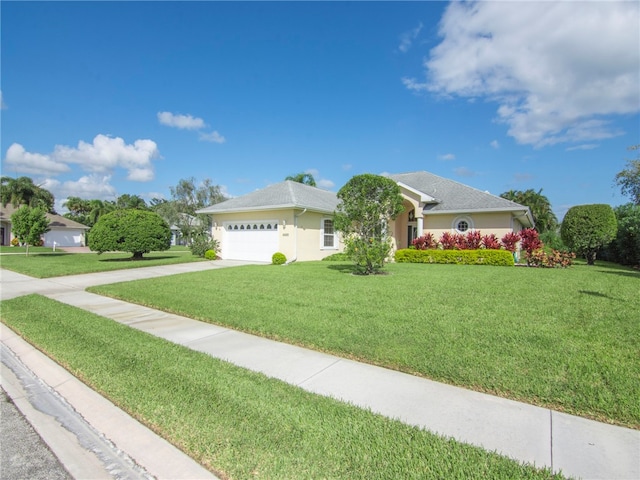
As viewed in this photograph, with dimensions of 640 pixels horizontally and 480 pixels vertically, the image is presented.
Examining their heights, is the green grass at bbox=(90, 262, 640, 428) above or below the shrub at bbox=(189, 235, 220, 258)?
below

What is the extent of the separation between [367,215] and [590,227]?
13.7 metres

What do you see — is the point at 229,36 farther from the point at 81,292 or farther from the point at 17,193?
the point at 17,193

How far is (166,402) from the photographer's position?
10.5ft

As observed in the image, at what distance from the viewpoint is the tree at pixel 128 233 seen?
58.8 ft

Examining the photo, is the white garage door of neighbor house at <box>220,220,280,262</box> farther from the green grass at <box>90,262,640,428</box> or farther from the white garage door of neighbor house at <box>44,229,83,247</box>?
the white garage door of neighbor house at <box>44,229,83,247</box>

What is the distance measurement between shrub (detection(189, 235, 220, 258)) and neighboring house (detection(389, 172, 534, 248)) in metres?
11.2

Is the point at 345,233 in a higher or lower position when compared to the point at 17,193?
lower

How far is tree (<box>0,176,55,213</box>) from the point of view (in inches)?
1275

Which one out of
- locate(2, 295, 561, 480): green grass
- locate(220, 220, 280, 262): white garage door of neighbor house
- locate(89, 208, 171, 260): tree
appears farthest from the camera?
locate(220, 220, 280, 262): white garage door of neighbor house

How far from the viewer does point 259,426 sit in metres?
2.77

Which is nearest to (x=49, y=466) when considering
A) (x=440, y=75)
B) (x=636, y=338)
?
(x=636, y=338)

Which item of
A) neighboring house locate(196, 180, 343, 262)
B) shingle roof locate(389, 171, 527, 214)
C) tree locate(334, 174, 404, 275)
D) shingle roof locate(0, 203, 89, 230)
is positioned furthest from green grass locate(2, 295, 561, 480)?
shingle roof locate(0, 203, 89, 230)

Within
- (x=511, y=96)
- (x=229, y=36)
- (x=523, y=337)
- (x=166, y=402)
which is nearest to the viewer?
(x=166, y=402)

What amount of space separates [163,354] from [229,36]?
1322 centimetres
